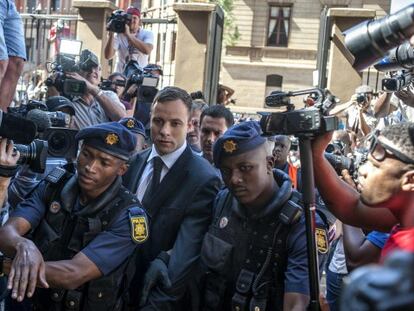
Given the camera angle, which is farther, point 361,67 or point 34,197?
point 34,197

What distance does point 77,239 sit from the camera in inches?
128

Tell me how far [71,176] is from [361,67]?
6.40 feet

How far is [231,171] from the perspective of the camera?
3.26 metres

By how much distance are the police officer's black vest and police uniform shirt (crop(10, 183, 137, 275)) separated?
42 centimetres

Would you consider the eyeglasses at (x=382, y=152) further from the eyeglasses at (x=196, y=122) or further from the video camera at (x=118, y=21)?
the video camera at (x=118, y=21)

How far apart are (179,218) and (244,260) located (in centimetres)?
56

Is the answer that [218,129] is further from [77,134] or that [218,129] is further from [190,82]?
[190,82]

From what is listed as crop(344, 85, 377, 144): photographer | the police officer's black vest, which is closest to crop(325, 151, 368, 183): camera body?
the police officer's black vest

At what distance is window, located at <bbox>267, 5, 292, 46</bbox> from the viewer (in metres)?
34.3

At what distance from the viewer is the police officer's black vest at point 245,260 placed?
3.01 metres

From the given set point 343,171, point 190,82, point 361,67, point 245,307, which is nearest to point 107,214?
point 245,307

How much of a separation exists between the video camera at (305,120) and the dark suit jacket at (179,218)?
3.17 feet

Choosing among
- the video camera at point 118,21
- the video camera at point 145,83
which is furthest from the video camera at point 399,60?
the video camera at point 118,21

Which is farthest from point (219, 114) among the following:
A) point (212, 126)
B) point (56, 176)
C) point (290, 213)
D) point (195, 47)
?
point (195, 47)
